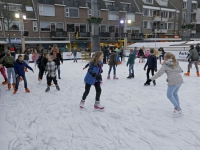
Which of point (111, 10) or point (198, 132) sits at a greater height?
point (111, 10)

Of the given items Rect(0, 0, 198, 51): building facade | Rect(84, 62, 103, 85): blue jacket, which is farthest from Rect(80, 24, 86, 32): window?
Rect(84, 62, 103, 85): blue jacket

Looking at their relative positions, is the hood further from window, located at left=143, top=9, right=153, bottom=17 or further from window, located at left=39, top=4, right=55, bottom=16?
window, located at left=143, top=9, right=153, bottom=17

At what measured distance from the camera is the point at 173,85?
3.86 meters

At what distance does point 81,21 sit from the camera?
99.5ft

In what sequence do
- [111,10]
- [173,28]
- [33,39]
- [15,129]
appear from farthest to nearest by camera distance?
[173,28] < [111,10] < [33,39] < [15,129]

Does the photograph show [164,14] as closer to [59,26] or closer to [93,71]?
[59,26]

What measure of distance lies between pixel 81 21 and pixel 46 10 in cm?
608

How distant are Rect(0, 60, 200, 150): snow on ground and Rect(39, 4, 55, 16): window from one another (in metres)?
24.2

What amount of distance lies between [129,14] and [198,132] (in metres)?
34.2

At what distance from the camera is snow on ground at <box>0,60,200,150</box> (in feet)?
9.91

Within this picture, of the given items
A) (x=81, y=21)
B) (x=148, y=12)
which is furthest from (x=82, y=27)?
(x=148, y=12)

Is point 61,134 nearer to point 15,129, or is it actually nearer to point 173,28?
point 15,129

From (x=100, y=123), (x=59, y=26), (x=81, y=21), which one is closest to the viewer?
(x=100, y=123)

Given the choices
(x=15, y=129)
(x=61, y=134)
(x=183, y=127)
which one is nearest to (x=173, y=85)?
(x=183, y=127)
